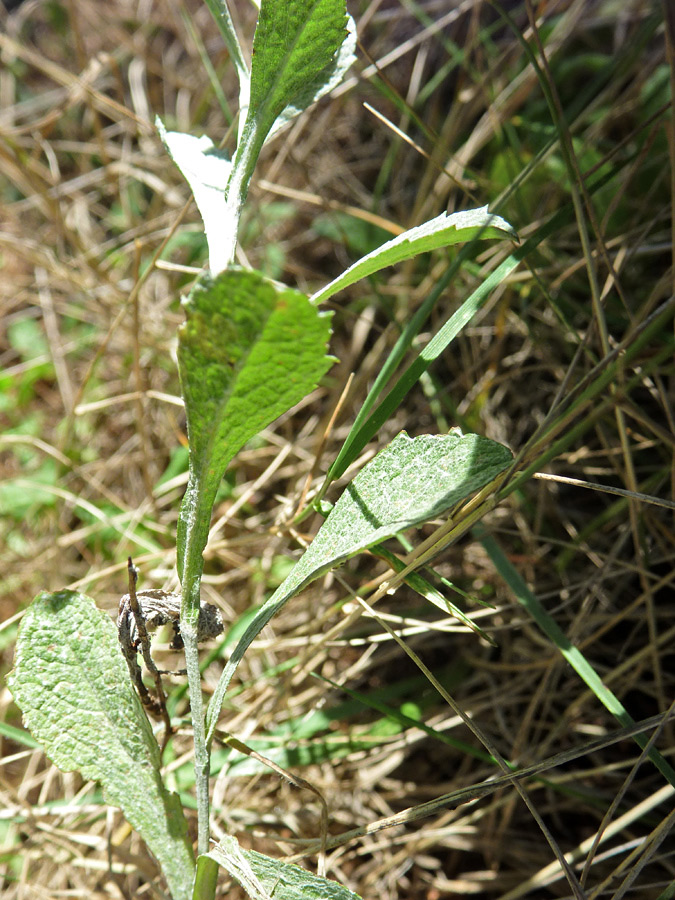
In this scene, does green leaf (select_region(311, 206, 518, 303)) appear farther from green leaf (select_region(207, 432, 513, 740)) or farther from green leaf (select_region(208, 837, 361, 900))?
green leaf (select_region(208, 837, 361, 900))

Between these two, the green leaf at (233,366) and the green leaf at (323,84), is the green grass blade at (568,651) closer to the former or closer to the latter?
the green leaf at (233,366)

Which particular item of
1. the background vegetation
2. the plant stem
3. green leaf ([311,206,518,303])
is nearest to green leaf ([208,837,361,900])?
the plant stem

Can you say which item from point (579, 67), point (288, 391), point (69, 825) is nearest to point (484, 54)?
point (579, 67)

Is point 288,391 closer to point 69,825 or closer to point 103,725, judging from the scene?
point 103,725

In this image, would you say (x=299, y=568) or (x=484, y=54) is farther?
(x=484, y=54)

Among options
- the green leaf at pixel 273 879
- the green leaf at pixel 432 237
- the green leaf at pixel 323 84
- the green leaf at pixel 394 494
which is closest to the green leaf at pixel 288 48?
the green leaf at pixel 323 84

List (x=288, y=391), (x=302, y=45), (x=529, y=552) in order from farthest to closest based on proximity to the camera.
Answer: (x=529, y=552) → (x=302, y=45) → (x=288, y=391)

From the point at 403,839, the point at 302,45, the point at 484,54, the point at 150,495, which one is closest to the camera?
the point at 302,45
